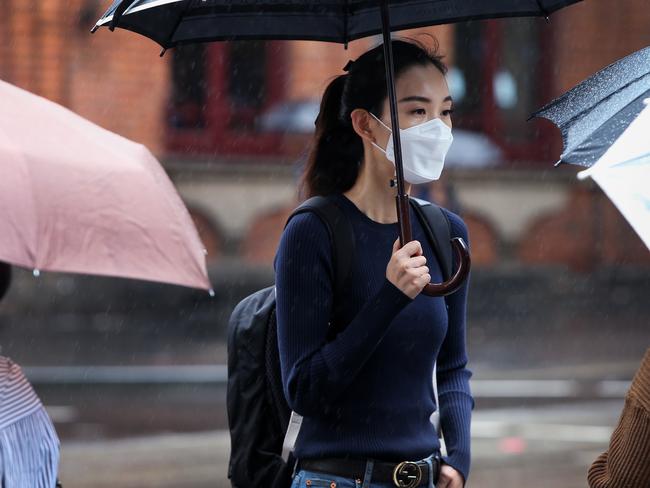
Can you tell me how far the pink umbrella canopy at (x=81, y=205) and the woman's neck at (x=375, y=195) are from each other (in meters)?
0.70

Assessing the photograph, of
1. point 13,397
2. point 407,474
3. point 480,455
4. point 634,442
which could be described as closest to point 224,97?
point 480,455

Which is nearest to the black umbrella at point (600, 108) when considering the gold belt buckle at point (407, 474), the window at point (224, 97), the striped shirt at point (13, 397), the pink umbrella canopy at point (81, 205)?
the gold belt buckle at point (407, 474)

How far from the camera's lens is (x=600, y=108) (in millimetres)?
3340

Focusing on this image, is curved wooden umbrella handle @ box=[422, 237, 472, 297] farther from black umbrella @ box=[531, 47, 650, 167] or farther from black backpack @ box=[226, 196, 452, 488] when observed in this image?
black umbrella @ box=[531, 47, 650, 167]

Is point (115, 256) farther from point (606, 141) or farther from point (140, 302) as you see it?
point (140, 302)

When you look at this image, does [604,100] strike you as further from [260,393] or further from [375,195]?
[260,393]

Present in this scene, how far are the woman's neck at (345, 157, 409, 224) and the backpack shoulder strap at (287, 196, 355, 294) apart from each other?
0.32ft

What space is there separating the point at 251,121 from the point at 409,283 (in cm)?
1501

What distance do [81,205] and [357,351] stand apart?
3.45 feet

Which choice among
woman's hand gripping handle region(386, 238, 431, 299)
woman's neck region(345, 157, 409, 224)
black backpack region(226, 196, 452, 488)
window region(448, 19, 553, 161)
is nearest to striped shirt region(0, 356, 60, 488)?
black backpack region(226, 196, 452, 488)

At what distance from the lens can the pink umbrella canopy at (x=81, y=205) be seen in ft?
11.8

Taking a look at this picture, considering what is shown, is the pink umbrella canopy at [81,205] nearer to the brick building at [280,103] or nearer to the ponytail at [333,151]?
the ponytail at [333,151]

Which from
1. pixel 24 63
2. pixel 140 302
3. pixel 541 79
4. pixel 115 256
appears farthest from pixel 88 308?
pixel 115 256

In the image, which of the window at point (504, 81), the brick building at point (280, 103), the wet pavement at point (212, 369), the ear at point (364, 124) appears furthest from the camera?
the window at point (504, 81)
